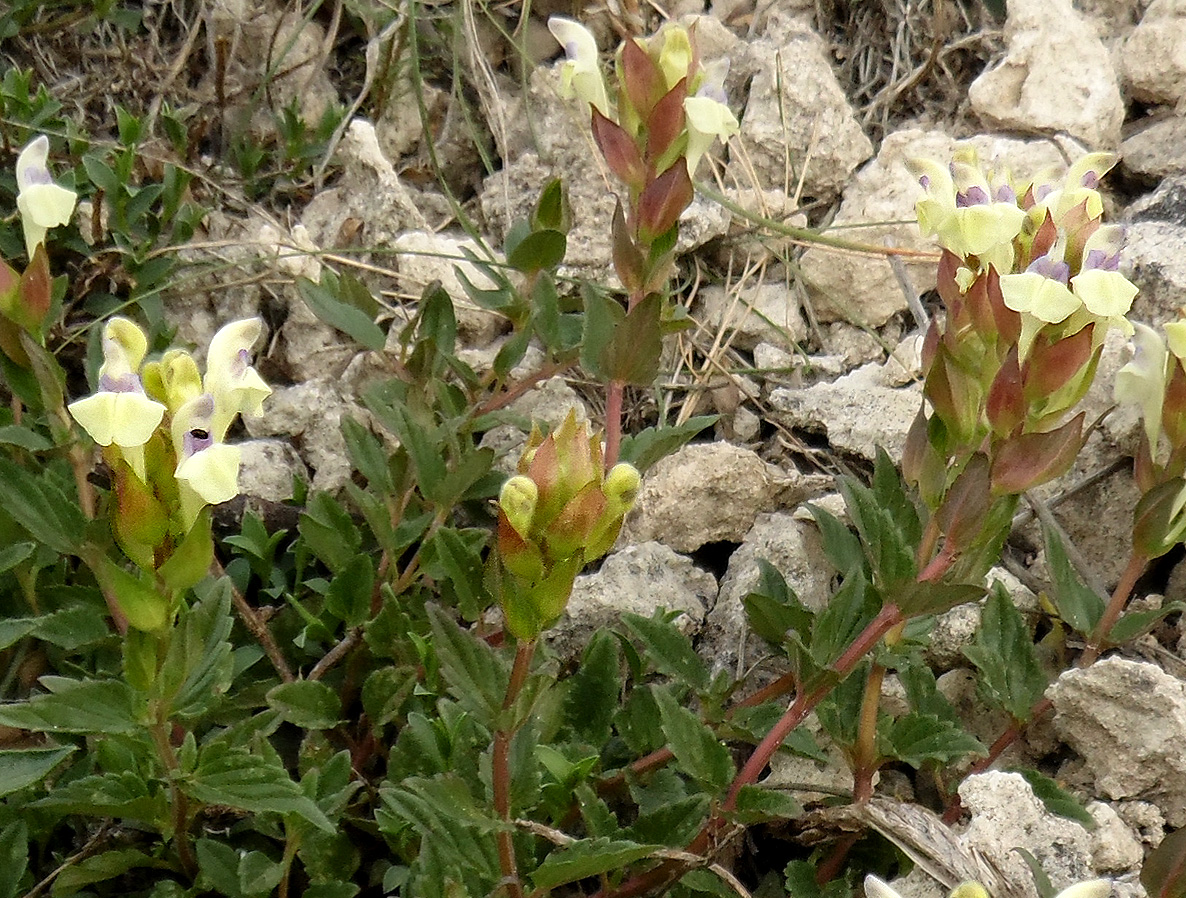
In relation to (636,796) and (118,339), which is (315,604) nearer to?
(636,796)

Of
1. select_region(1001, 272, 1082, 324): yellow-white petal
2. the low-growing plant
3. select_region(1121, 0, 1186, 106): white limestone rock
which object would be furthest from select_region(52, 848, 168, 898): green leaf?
select_region(1121, 0, 1186, 106): white limestone rock

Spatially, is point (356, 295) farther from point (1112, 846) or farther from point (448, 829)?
point (1112, 846)

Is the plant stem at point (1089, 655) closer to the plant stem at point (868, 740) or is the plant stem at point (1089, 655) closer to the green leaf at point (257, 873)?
the plant stem at point (868, 740)

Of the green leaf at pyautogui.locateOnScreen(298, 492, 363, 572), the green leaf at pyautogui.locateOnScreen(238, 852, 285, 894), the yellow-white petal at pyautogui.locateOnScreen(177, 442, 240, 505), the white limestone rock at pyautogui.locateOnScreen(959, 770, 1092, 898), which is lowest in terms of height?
the green leaf at pyautogui.locateOnScreen(238, 852, 285, 894)

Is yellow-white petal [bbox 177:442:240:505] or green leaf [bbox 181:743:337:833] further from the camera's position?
green leaf [bbox 181:743:337:833]

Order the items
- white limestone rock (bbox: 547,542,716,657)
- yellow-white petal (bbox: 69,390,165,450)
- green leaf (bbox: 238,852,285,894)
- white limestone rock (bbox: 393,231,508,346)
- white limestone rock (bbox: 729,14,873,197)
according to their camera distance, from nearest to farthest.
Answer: yellow-white petal (bbox: 69,390,165,450) < green leaf (bbox: 238,852,285,894) < white limestone rock (bbox: 547,542,716,657) < white limestone rock (bbox: 393,231,508,346) < white limestone rock (bbox: 729,14,873,197)

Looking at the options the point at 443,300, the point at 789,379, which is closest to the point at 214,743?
the point at 443,300

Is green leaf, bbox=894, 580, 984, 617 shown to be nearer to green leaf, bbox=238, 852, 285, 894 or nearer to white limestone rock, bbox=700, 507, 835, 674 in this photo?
white limestone rock, bbox=700, 507, 835, 674
